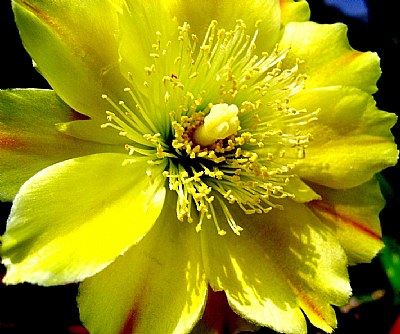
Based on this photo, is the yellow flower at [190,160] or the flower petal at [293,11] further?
the flower petal at [293,11]

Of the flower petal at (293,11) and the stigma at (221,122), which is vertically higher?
the flower petal at (293,11)

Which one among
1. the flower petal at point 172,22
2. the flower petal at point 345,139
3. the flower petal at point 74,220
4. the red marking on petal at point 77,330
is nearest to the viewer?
the flower petal at point 74,220

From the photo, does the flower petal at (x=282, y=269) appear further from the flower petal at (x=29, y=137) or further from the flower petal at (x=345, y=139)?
the flower petal at (x=29, y=137)

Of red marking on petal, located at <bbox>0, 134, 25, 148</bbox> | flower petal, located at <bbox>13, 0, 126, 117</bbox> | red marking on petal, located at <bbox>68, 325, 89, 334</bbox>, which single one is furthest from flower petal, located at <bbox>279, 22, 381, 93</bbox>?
red marking on petal, located at <bbox>68, 325, 89, 334</bbox>

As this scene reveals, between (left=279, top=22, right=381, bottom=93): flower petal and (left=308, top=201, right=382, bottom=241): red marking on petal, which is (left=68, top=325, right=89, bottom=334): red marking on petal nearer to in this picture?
(left=308, top=201, right=382, bottom=241): red marking on petal

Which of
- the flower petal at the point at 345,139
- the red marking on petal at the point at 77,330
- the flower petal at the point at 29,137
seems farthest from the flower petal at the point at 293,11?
the red marking on petal at the point at 77,330

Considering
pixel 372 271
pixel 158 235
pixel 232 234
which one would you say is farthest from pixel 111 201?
pixel 372 271

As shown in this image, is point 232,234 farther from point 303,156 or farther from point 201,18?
point 201,18
